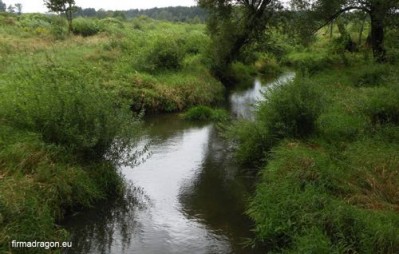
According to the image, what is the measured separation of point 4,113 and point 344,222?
7.75m

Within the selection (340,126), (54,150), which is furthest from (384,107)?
(54,150)

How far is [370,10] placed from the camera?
23.2 metres

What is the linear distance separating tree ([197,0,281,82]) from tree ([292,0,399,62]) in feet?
6.70

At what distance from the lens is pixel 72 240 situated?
7.99m

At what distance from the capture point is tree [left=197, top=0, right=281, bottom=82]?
2558 cm

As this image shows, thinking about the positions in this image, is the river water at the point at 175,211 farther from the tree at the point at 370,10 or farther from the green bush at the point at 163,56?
the tree at the point at 370,10

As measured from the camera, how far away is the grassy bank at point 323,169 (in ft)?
23.8

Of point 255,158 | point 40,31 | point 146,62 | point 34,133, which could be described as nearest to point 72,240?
point 34,133

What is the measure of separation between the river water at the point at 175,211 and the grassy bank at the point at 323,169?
620mm

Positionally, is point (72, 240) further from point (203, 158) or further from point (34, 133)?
point (203, 158)

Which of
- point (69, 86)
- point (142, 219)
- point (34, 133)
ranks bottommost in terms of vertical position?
point (142, 219)

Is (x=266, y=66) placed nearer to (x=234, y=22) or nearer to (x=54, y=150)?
(x=234, y=22)

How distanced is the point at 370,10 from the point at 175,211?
18669mm

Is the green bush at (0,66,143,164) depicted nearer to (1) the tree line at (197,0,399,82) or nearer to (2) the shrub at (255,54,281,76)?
(1) the tree line at (197,0,399,82)
